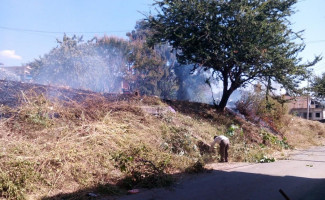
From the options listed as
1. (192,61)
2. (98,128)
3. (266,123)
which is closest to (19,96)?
(98,128)

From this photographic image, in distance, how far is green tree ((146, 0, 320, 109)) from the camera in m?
14.9

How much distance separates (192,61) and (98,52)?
14807 mm

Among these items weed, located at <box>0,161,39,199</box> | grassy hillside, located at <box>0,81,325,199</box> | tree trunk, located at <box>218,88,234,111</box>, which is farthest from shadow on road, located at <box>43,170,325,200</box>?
tree trunk, located at <box>218,88,234,111</box>

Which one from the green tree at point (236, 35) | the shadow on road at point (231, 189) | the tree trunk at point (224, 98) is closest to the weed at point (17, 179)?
the shadow on road at point (231, 189)

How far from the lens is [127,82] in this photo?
31578mm

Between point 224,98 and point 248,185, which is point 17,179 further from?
point 224,98

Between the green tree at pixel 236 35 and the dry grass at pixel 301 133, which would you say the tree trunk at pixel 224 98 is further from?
the dry grass at pixel 301 133

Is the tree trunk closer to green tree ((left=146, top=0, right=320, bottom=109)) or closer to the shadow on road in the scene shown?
green tree ((left=146, top=0, right=320, bottom=109))

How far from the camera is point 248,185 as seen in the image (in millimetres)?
7098

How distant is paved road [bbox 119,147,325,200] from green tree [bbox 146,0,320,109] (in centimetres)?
716

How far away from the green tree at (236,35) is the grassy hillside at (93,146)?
4.62 m

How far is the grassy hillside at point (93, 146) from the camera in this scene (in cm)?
608

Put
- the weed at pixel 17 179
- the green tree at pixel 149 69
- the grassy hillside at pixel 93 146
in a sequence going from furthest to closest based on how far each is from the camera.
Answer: the green tree at pixel 149 69 < the grassy hillside at pixel 93 146 < the weed at pixel 17 179

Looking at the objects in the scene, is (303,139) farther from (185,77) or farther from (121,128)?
(185,77)
